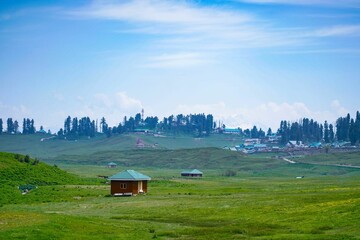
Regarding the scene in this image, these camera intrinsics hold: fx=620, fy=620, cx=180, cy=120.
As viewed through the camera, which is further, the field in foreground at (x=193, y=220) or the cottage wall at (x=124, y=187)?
the cottage wall at (x=124, y=187)

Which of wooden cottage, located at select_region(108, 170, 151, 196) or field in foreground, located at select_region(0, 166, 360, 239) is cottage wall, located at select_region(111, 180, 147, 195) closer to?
wooden cottage, located at select_region(108, 170, 151, 196)

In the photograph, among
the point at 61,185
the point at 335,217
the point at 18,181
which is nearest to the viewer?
the point at 335,217

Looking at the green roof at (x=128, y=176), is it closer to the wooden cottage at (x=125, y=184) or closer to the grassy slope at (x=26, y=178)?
the wooden cottage at (x=125, y=184)

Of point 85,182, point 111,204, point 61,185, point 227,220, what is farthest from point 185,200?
point 85,182

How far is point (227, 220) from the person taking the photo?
49.3m

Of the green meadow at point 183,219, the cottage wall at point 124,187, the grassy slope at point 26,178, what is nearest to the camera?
the green meadow at point 183,219

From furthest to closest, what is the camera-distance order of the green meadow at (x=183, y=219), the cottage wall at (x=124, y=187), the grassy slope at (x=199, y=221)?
the cottage wall at (x=124, y=187) → the green meadow at (x=183, y=219) → the grassy slope at (x=199, y=221)

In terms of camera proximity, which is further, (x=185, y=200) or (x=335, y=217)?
(x=185, y=200)

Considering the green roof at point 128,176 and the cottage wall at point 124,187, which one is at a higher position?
the green roof at point 128,176

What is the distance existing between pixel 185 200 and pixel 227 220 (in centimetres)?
2124

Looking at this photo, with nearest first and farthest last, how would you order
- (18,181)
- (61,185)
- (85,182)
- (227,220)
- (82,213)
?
(227,220)
(82,213)
(18,181)
(61,185)
(85,182)

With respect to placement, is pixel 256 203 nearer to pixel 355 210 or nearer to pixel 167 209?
pixel 167 209

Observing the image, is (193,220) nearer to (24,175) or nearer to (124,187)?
(124,187)

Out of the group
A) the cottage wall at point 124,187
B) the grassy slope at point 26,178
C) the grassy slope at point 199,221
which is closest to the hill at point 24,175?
the grassy slope at point 26,178
